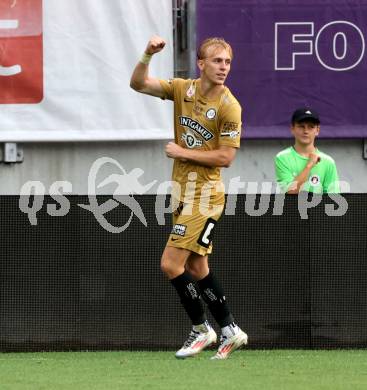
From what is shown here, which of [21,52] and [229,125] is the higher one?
[21,52]

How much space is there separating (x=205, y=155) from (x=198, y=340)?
1.29 metres

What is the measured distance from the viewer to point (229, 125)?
789 cm

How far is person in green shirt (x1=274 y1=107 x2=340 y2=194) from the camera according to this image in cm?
954

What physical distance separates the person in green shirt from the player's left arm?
5.54ft

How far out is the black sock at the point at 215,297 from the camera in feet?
26.8

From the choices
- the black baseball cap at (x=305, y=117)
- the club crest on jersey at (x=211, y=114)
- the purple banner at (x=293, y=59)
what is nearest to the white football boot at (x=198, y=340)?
the club crest on jersey at (x=211, y=114)

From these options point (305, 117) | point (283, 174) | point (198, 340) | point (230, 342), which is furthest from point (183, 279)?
point (305, 117)

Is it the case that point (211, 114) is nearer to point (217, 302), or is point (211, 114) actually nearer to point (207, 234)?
point (207, 234)

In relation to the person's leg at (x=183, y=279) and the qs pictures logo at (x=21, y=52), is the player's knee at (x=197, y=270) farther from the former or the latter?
the qs pictures logo at (x=21, y=52)

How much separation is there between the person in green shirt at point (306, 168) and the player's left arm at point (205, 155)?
1690 mm

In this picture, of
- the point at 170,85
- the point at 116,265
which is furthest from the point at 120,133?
the point at 170,85

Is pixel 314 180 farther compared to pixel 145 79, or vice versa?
pixel 314 180

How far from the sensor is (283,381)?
6832 millimetres

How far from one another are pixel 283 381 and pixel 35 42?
18.2 ft
